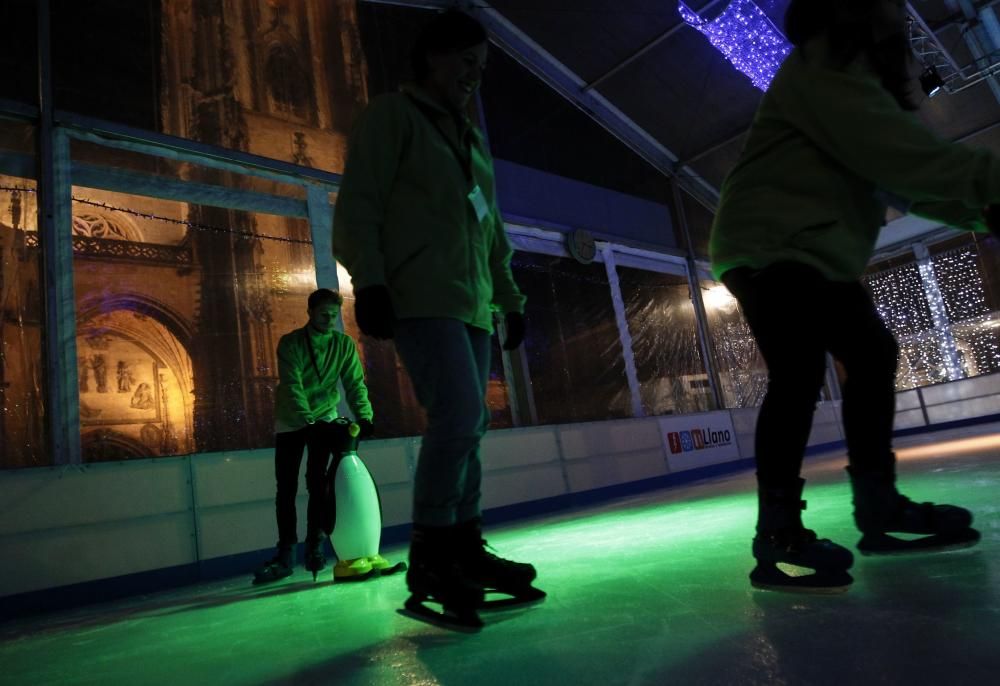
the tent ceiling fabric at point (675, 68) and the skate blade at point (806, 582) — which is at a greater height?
the tent ceiling fabric at point (675, 68)

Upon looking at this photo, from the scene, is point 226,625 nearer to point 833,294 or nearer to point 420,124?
point 420,124

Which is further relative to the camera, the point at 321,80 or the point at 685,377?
the point at 321,80

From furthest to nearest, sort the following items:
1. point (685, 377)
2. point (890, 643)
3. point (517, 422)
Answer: point (685, 377)
point (517, 422)
point (890, 643)

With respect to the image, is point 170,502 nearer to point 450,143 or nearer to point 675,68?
point 450,143

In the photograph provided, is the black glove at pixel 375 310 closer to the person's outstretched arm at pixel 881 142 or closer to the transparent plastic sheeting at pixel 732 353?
the person's outstretched arm at pixel 881 142

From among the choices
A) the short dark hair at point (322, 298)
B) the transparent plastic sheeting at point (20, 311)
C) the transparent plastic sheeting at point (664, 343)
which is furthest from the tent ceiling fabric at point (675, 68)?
the short dark hair at point (322, 298)

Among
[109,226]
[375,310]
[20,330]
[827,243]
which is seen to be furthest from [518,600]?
[109,226]

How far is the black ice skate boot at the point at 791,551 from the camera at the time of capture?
1063 millimetres

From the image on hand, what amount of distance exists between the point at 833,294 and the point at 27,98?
14.3 ft

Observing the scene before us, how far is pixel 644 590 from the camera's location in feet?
4.33

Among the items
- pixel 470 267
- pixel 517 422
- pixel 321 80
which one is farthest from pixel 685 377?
pixel 321 80

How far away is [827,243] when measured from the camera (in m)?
1.14

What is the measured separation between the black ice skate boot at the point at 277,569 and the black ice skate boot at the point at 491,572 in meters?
1.55

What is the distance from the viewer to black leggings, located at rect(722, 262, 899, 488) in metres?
1.16
